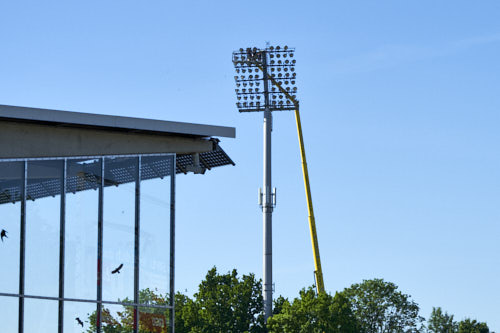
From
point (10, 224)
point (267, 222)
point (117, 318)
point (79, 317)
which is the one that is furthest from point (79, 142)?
point (267, 222)

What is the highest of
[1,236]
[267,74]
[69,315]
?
[267,74]

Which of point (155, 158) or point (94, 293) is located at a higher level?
point (155, 158)

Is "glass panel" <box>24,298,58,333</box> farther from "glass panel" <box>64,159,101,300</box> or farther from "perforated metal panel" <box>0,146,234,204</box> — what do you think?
"perforated metal panel" <box>0,146,234,204</box>

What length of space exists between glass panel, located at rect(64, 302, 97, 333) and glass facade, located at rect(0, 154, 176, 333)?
0.03 meters

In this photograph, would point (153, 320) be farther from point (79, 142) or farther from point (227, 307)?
point (227, 307)

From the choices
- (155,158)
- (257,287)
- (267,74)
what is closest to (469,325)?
(257,287)

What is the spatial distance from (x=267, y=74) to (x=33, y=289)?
62.1 m

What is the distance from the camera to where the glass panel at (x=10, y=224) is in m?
25.5

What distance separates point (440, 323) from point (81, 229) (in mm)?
105646

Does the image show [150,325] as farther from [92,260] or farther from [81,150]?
[81,150]

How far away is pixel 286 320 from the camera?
83.8m

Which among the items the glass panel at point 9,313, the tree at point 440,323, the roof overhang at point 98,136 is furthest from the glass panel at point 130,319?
the tree at point 440,323

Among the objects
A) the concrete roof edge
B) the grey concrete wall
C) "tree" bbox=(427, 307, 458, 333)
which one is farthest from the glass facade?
"tree" bbox=(427, 307, 458, 333)

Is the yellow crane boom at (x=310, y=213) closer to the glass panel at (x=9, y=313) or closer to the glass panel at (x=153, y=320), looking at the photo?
the glass panel at (x=153, y=320)
